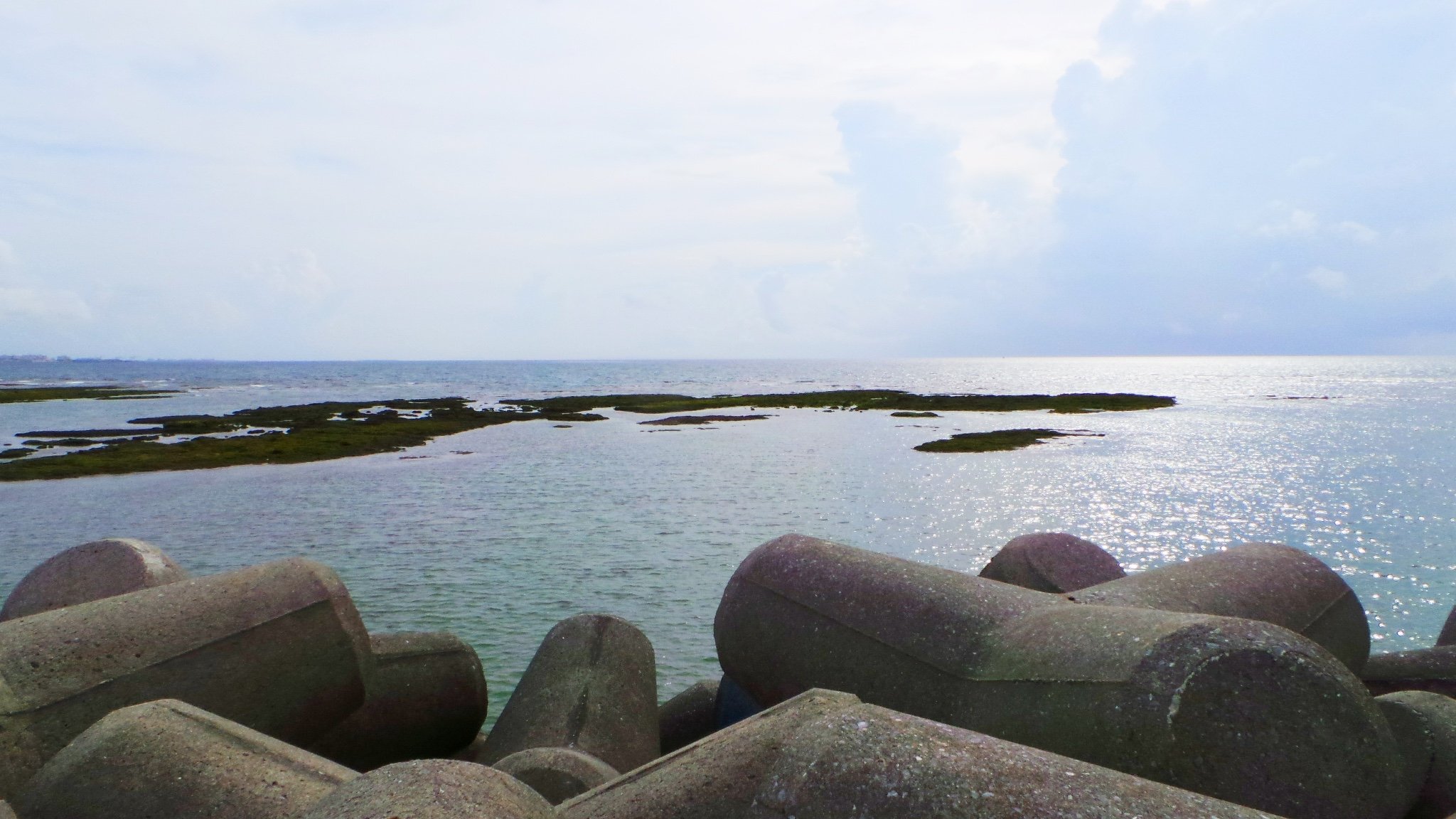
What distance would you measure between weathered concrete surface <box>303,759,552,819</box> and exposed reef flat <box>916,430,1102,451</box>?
1311 inches

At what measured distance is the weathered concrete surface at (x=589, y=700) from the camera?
5.96 metres

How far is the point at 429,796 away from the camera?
2686mm

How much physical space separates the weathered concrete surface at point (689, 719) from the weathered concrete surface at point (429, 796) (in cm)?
421

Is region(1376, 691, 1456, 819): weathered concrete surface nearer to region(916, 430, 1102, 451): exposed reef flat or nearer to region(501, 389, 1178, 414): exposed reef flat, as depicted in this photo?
region(916, 430, 1102, 451): exposed reef flat

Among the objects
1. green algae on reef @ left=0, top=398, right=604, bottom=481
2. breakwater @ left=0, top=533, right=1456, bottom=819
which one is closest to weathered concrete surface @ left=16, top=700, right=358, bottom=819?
breakwater @ left=0, top=533, right=1456, bottom=819

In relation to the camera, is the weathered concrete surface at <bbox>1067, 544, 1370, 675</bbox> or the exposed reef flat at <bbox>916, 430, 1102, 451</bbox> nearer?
the weathered concrete surface at <bbox>1067, 544, 1370, 675</bbox>

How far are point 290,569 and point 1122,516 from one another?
19.9 m

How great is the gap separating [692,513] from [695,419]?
31315mm

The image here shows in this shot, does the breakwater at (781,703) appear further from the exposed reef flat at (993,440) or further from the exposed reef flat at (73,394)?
the exposed reef flat at (73,394)

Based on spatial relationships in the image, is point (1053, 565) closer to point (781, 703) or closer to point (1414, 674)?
point (1414, 674)

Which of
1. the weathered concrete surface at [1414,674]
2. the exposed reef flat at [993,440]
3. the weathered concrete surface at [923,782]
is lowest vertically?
the exposed reef flat at [993,440]

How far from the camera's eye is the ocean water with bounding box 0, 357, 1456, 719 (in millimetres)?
13688


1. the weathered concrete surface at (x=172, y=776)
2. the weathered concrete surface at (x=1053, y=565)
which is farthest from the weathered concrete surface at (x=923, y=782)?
the weathered concrete surface at (x=1053, y=565)

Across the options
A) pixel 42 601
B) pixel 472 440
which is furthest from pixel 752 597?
pixel 472 440
